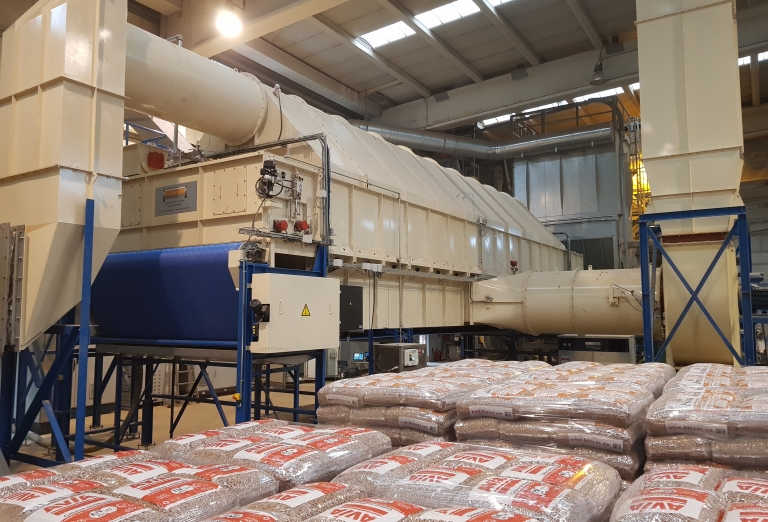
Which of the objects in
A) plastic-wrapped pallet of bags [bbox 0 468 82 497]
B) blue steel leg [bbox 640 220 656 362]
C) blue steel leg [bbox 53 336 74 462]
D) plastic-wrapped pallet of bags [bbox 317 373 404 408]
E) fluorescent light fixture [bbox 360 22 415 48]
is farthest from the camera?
fluorescent light fixture [bbox 360 22 415 48]

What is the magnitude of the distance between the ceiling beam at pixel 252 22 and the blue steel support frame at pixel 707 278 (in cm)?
582

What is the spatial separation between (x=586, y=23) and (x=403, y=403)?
12650 mm

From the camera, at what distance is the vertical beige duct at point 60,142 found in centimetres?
448

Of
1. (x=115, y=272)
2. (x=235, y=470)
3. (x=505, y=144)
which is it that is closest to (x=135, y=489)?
(x=235, y=470)

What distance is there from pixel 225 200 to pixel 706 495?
524 centimetres

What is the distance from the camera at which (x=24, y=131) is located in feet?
15.6

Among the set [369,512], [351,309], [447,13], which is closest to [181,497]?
[369,512]

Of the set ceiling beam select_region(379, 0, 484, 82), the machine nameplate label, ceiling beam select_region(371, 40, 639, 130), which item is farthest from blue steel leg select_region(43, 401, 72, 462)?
ceiling beam select_region(371, 40, 639, 130)

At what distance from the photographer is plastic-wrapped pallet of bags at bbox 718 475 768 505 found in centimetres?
151

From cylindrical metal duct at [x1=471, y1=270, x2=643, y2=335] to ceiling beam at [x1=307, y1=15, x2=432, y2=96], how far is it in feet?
22.1

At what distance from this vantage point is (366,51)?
536 inches

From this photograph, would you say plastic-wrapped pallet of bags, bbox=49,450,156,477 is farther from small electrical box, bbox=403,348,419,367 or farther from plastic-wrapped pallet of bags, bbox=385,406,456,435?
small electrical box, bbox=403,348,419,367

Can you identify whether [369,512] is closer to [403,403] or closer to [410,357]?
[403,403]

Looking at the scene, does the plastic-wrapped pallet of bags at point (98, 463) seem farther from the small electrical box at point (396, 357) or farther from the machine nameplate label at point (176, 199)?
the small electrical box at point (396, 357)
